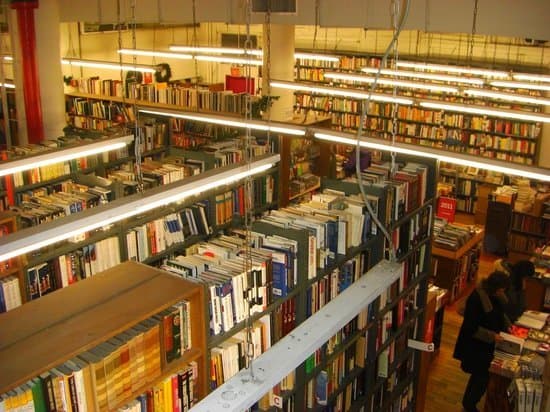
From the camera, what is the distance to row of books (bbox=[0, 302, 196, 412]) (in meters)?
2.97

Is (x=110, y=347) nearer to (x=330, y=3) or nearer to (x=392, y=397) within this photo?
(x=392, y=397)

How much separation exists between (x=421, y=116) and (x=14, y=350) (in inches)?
430

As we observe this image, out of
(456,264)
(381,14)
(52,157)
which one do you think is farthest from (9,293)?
→ (456,264)

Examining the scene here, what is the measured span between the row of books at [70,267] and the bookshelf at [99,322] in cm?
154

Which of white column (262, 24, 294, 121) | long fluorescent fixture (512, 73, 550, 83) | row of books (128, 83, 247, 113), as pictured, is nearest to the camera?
long fluorescent fixture (512, 73, 550, 83)

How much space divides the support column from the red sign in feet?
21.7

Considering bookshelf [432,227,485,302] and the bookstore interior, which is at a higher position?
the bookstore interior

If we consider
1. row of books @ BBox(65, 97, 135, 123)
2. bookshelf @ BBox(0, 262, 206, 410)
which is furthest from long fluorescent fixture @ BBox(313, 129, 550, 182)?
row of books @ BBox(65, 97, 135, 123)

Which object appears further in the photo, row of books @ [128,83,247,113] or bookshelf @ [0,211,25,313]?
row of books @ [128,83,247,113]

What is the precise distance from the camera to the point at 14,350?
300 centimetres

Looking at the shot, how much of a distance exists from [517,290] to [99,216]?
17.4ft

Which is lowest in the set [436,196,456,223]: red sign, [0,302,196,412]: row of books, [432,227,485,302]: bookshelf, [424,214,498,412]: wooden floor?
[424,214,498,412]: wooden floor

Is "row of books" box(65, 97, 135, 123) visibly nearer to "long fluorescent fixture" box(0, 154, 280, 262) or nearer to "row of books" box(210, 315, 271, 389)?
"long fluorescent fixture" box(0, 154, 280, 262)

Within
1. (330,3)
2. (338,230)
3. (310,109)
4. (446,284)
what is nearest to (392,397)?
(338,230)
